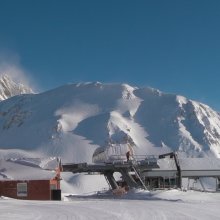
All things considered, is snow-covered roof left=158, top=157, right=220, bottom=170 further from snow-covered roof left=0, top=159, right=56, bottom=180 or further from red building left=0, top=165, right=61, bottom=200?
red building left=0, top=165, right=61, bottom=200

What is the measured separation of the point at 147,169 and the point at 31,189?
51.1 feet

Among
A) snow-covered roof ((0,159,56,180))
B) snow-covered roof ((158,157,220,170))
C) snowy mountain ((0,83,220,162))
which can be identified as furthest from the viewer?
snowy mountain ((0,83,220,162))

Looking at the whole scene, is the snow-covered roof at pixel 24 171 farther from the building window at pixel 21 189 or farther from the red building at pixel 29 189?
Result: the building window at pixel 21 189

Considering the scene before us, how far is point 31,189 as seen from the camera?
4534 centimetres

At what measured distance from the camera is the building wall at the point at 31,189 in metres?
44.9

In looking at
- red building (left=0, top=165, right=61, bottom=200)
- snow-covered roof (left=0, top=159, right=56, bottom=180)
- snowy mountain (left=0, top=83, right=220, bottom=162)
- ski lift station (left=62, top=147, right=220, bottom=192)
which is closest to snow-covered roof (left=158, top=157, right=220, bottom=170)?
ski lift station (left=62, top=147, right=220, bottom=192)

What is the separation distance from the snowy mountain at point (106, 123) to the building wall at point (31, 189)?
7636 centimetres

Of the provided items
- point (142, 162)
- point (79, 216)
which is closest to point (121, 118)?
point (142, 162)

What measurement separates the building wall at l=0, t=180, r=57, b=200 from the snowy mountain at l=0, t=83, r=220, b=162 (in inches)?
3006

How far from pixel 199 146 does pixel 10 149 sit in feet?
160

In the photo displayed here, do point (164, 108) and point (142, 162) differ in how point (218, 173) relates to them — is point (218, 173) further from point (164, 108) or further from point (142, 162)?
point (164, 108)

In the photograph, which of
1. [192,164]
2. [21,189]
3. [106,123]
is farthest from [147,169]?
[106,123]

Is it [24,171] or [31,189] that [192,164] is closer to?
[24,171]

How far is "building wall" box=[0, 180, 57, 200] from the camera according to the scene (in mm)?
44875
